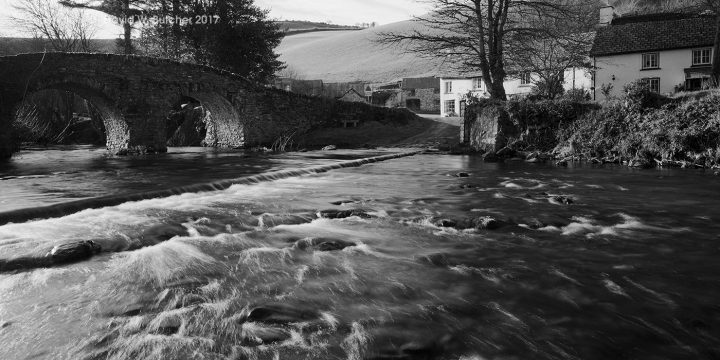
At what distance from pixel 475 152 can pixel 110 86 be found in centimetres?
1628

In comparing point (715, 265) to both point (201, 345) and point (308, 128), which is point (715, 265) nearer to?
point (201, 345)

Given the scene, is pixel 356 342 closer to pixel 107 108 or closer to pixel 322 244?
pixel 322 244

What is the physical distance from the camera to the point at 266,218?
8461 millimetres

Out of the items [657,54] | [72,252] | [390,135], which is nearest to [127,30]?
[390,135]

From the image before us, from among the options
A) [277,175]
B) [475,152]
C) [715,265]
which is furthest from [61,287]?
[475,152]

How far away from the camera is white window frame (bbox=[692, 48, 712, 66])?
1340 inches

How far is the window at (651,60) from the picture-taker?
3569 cm

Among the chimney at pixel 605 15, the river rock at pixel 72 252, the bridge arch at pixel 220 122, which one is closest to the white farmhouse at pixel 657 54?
the chimney at pixel 605 15

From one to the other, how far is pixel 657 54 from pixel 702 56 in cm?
265

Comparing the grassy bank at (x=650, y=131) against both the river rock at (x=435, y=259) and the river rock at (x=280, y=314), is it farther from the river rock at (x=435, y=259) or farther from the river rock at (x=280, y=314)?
the river rock at (x=280, y=314)

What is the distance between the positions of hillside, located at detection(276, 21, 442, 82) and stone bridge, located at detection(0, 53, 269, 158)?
52.5 m

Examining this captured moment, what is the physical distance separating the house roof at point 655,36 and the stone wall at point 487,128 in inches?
742

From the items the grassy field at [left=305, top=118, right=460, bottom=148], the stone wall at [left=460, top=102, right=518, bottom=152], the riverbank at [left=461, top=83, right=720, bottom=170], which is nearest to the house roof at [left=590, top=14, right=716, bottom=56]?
the grassy field at [left=305, top=118, right=460, bottom=148]

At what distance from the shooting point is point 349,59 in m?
99.2
